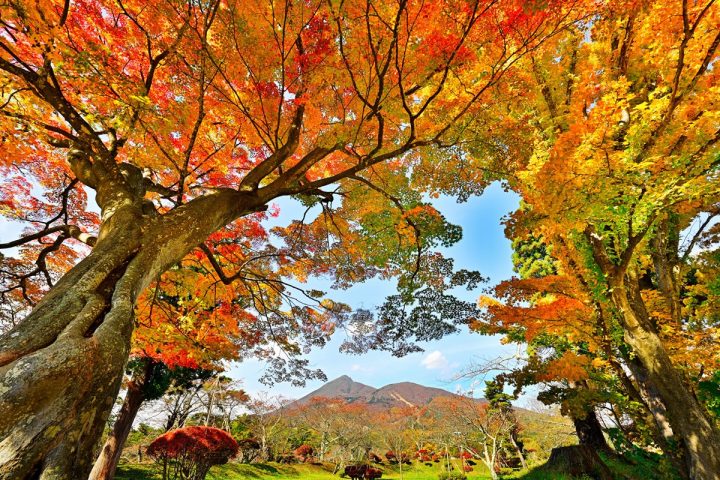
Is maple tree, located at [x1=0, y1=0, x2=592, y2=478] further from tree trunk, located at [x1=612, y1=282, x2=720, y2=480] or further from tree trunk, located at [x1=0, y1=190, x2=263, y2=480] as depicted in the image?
tree trunk, located at [x1=612, y1=282, x2=720, y2=480]

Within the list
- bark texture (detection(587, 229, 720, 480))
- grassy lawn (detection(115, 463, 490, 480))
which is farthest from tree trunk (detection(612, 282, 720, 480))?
grassy lawn (detection(115, 463, 490, 480))

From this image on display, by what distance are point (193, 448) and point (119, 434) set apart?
201 cm

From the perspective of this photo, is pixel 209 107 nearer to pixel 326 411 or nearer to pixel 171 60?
pixel 171 60

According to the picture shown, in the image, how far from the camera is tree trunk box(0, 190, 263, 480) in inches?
54.4

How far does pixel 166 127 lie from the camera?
13.2ft

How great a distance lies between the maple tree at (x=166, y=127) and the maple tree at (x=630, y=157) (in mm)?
1624

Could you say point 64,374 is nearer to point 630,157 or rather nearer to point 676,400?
point 630,157

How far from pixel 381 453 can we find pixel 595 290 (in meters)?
30.5

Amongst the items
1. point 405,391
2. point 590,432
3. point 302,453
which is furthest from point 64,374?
point 405,391

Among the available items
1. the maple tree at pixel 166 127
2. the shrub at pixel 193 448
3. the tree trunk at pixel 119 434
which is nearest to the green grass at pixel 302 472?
the shrub at pixel 193 448

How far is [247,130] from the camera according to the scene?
6188 millimetres

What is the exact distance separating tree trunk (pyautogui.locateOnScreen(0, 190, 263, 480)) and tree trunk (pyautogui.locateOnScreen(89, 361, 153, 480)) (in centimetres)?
825

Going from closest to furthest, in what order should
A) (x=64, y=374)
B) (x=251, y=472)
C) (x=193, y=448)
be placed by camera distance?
1. (x=64, y=374)
2. (x=193, y=448)
3. (x=251, y=472)

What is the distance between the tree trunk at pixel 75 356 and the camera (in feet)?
4.54
